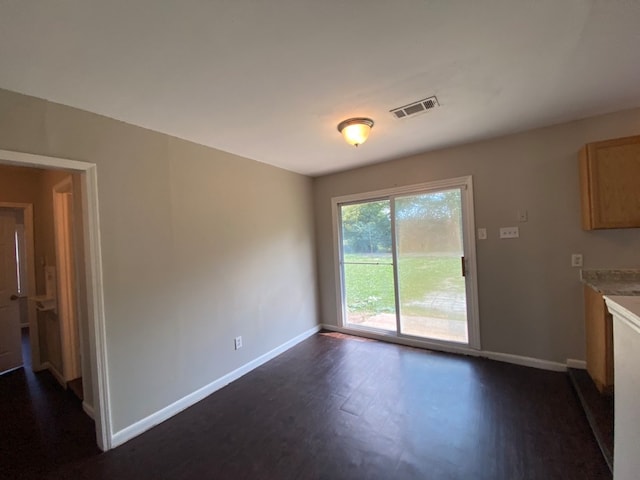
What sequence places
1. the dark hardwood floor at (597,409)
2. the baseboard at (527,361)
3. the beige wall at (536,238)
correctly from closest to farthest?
1. the dark hardwood floor at (597,409)
2. the beige wall at (536,238)
3. the baseboard at (527,361)

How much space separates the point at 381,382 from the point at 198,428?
1.68 m

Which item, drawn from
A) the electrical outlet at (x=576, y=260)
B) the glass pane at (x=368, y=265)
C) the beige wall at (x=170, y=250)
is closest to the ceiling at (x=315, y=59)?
the beige wall at (x=170, y=250)

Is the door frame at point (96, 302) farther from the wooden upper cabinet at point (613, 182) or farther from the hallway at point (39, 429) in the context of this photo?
the wooden upper cabinet at point (613, 182)

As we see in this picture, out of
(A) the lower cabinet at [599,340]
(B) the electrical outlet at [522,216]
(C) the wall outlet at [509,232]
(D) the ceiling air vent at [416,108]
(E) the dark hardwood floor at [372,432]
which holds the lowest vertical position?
(E) the dark hardwood floor at [372,432]

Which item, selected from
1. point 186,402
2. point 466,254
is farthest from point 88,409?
point 466,254

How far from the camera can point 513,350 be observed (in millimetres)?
2965

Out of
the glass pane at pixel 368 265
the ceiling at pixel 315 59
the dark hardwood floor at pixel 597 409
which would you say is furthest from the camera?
the glass pane at pixel 368 265

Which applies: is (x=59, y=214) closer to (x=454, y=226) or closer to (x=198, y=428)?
(x=198, y=428)

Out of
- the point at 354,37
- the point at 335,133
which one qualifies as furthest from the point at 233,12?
the point at 335,133

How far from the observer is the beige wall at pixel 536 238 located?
2553mm

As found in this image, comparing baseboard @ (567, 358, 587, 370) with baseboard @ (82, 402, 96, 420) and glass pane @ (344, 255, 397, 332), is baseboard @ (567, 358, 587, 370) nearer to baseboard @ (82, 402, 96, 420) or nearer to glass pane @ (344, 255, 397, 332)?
glass pane @ (344, 255, 397, 332)

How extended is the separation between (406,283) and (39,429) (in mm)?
3857

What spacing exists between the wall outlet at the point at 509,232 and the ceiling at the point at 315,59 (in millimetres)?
1115

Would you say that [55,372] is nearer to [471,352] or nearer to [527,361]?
[471,352]
